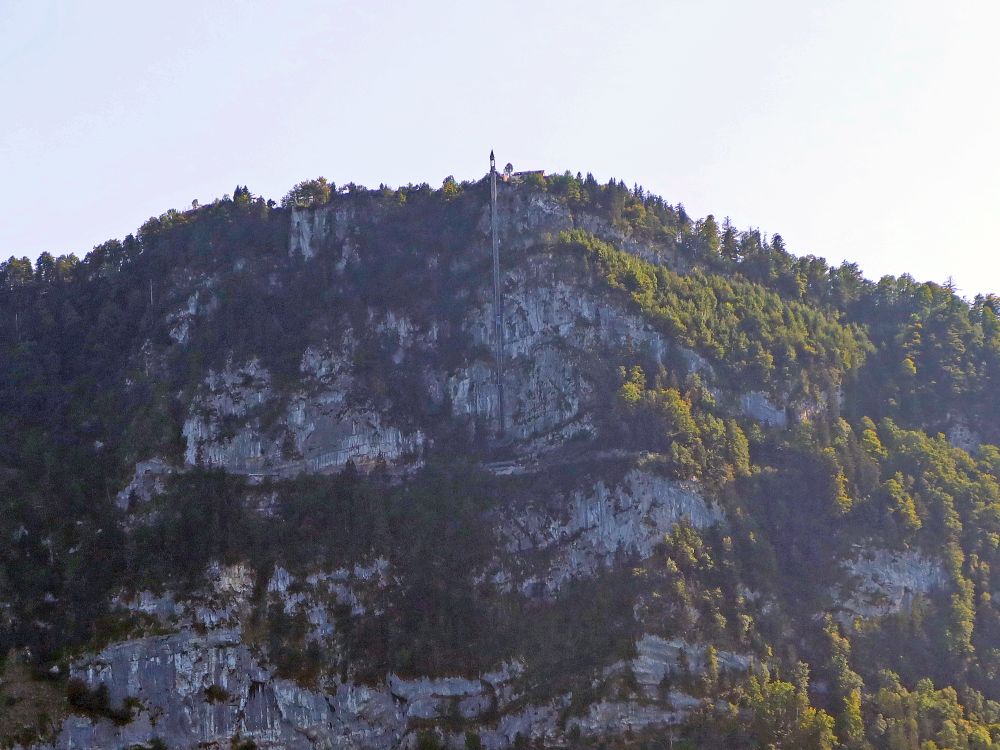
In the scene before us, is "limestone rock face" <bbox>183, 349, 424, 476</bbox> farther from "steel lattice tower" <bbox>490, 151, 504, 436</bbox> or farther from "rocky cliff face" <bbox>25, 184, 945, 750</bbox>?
"steel lattice tower" <bbox>490, 151, 504, 436</bbox>

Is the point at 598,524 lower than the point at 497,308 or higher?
lower

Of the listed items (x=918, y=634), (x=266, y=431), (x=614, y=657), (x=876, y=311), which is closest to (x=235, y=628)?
(x=266, y=431)

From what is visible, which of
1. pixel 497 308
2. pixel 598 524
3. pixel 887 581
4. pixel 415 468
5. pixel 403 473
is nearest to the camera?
pixel 598 524

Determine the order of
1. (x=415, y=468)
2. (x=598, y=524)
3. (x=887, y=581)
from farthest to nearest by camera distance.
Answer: (x=415, y=468)
(x=887, y=581)
(x=598, y=524)

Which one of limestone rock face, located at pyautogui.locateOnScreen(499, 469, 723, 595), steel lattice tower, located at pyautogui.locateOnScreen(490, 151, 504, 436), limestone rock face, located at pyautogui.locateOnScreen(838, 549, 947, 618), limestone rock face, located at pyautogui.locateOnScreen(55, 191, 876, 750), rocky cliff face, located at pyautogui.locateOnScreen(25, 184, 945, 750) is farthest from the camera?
steel lattice tower, located at pyautogui.locateOnScreen(490, 151, 504, 436)

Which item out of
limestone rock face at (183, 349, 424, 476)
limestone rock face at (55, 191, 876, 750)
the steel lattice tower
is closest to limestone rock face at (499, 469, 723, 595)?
limestone rock face at (55, 191, 876, 750)

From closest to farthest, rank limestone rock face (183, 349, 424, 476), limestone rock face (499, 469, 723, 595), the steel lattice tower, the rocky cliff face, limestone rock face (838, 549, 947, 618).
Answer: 1. the rocky cliff face
2. limestone rock face (499, 469, 723, 595)
3. limestone rock face (838, 549, 947, 618)
4. limestone rock face (183, 349, 424, 476)
5. the steel lattice tower

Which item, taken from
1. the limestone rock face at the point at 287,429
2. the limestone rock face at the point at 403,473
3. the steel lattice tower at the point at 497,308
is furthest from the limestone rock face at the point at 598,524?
the limestone rock face at the point at 287,429

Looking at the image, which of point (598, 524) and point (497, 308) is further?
point (497, 308)

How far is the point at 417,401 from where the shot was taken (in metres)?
123

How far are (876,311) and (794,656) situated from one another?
45.7 m

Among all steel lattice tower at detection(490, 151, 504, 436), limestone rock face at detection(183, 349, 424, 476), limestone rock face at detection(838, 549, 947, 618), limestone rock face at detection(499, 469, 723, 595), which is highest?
steel lattice tower at detection(490, 151, 504, 436)

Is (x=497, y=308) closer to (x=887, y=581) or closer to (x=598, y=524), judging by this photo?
(x=598, y=524)

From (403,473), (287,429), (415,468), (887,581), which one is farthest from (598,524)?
(287,429)
